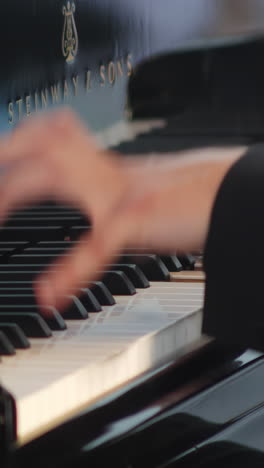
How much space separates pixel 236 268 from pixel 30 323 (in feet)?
0.69

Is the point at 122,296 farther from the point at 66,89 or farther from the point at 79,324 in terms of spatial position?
the point at 66,89

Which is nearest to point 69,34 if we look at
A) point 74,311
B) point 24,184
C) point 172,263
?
point 24,184

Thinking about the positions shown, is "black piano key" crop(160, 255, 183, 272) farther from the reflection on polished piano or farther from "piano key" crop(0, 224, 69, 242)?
"piano key" crop(0, 224, 69, 242)

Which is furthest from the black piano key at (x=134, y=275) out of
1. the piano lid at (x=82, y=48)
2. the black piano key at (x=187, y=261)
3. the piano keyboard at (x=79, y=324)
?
the piano lid at (x=82, y=48)

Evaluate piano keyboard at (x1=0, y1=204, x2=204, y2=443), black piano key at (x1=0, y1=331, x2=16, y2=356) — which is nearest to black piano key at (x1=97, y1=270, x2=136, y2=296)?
piano keyboard at (x1=0, y1=204, x2=204, y2=443)

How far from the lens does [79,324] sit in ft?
2.45

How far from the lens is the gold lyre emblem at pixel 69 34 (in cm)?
106

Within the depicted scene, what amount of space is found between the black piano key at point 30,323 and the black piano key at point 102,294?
0.12 meters

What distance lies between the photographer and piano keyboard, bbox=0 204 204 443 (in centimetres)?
60

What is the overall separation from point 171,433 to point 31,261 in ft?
0.90

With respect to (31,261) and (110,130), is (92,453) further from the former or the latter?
(110,130)

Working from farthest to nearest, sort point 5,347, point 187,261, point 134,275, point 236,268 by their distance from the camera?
point 187,261, point 134,275, point 236,268, point 5,347

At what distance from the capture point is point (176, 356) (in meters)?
0.76

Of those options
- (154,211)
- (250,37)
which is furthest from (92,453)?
(250,37)
